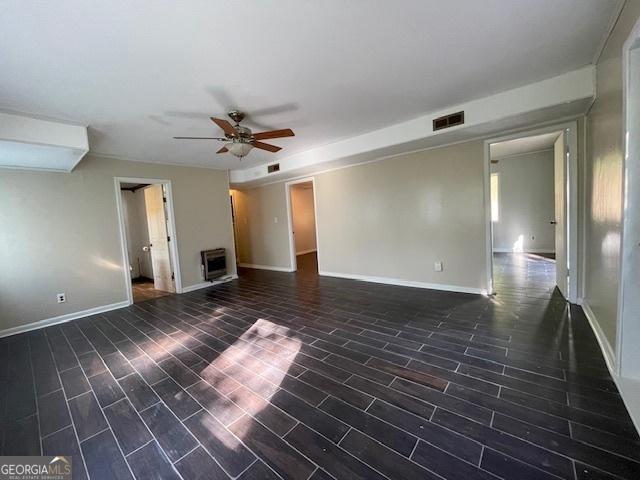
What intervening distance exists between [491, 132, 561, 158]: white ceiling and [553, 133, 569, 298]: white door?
2.09m

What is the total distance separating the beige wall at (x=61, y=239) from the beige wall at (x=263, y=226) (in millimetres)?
2234

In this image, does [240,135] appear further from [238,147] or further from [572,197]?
[572,197]

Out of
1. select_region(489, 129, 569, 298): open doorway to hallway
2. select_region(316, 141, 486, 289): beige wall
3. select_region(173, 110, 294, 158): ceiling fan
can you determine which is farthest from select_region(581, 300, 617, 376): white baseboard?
select_region(173, 110, 294, 158): ceiling fan

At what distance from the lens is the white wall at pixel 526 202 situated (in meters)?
6.41

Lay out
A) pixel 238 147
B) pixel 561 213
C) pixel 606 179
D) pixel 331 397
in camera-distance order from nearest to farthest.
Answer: pixel 331 397 → pixel 606 179 → pixel 238 147 → pixel 561 213

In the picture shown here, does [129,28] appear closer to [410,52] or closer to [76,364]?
[410,52]

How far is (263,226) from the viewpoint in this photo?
661 cm

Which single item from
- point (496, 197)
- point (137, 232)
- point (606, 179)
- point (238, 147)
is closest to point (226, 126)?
point (238, 147)

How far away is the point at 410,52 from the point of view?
202 centimetres

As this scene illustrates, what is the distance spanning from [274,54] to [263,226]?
4897 mm

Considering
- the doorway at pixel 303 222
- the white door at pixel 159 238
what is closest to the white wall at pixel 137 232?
the white door at pixel 159 238

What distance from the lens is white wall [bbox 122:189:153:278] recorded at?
6.22 metres

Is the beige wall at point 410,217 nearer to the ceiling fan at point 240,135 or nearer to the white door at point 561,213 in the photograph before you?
the white door at point 561,213

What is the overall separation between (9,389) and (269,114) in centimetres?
339
